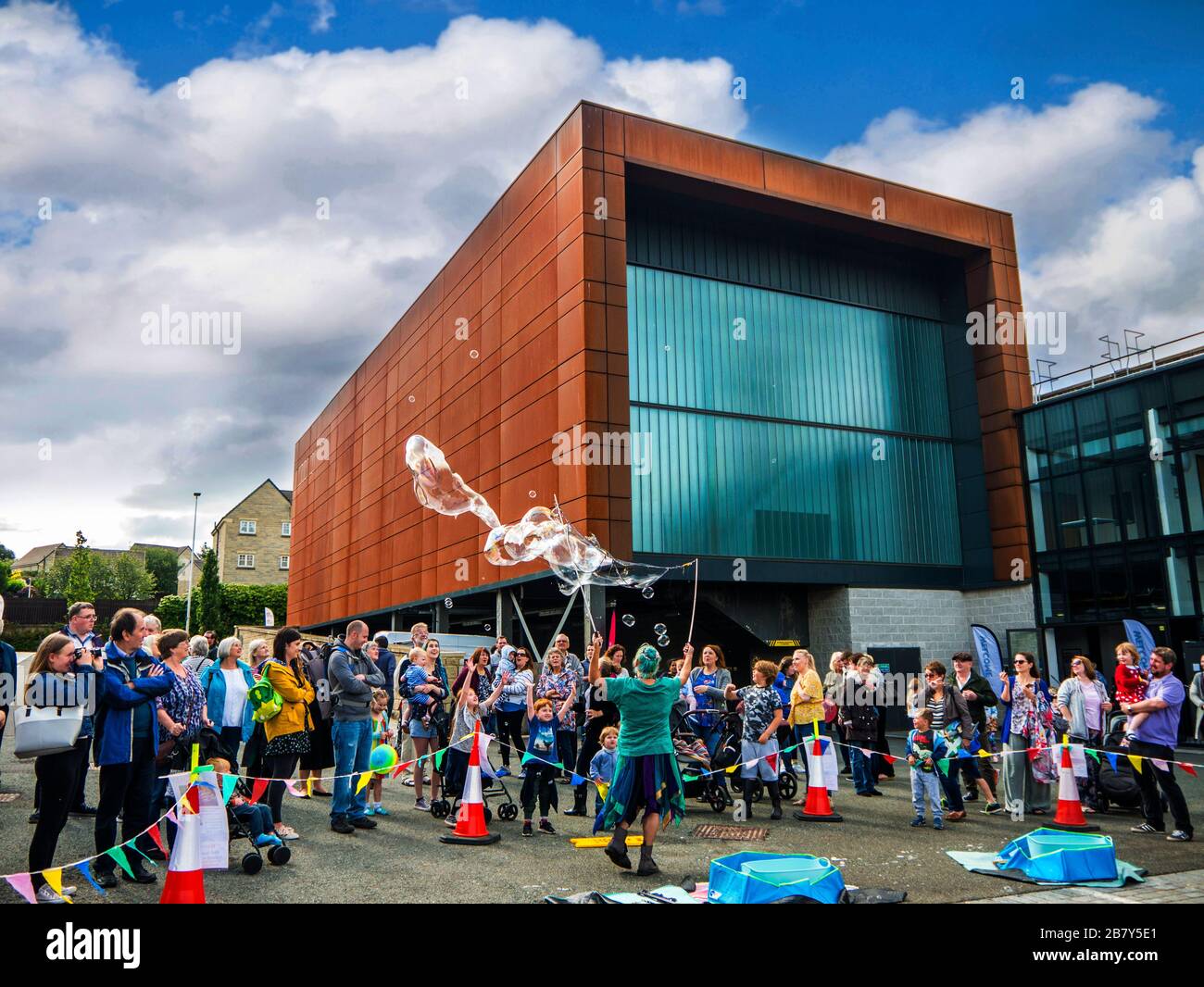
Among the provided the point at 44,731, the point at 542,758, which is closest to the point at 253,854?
the point at 44,731

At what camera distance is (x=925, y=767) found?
31.3 feet

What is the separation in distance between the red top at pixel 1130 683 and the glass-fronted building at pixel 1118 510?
35.1 feet

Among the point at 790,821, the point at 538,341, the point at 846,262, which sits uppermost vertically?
the point at 846,262

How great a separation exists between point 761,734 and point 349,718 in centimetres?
483

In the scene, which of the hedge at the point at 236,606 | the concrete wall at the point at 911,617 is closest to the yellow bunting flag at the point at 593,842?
the concrete wall at the point at 911,617

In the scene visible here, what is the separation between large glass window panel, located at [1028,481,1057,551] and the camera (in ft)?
80.1

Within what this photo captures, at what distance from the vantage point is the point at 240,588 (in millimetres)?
63031

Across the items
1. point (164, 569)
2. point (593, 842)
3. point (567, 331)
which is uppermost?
point (164, 569)

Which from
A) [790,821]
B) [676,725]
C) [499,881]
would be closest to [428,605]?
[676,725]

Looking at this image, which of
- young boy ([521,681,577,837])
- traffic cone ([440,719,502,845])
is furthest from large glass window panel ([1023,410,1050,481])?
traffic cone ([440,719,502,845])

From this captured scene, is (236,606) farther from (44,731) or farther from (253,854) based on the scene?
(44,731)
